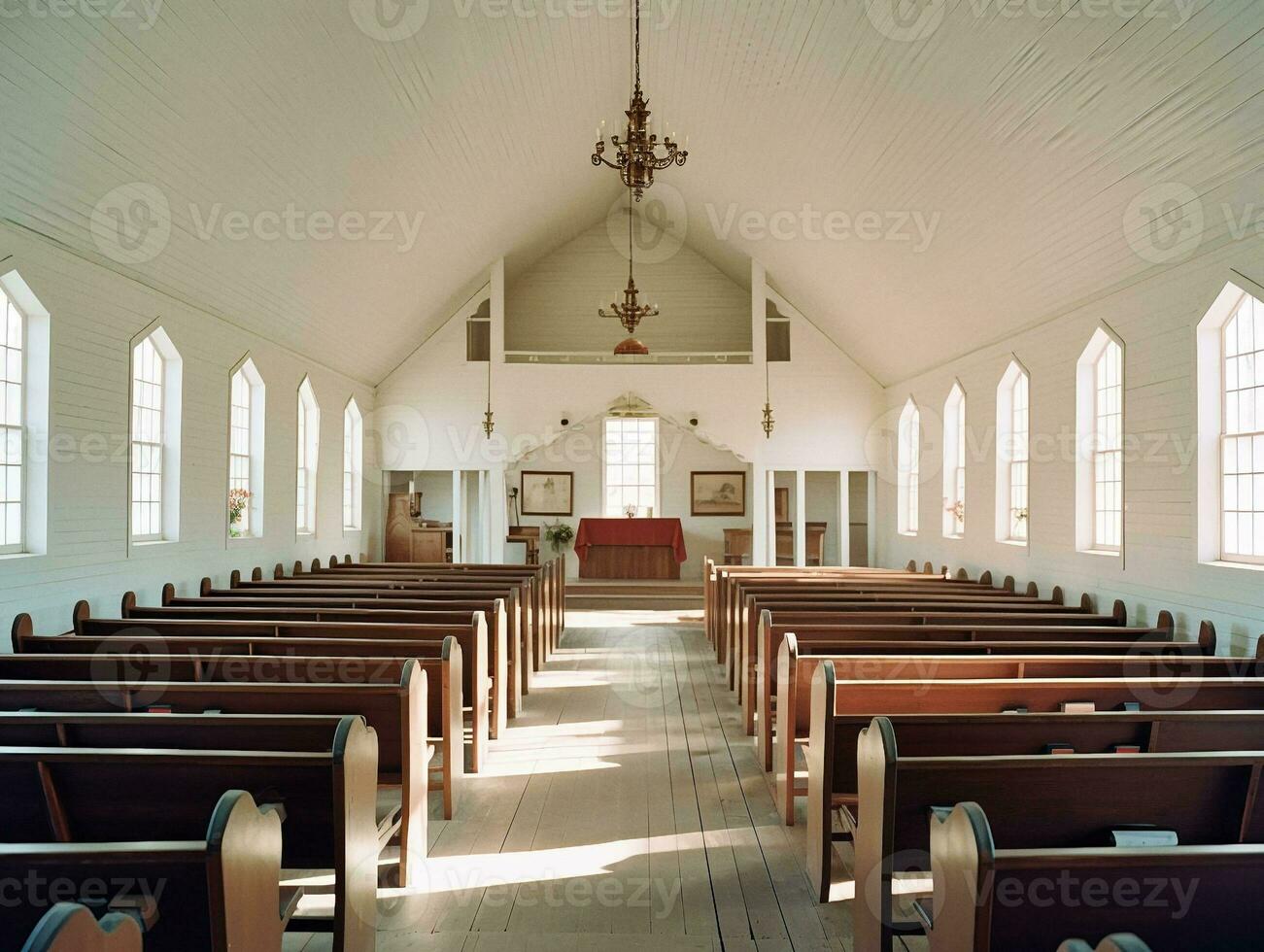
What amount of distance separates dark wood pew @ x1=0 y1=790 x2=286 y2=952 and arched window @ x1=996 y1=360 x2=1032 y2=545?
368 inches

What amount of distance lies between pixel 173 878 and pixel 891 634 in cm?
481

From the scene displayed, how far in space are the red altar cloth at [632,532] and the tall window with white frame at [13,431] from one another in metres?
10.5

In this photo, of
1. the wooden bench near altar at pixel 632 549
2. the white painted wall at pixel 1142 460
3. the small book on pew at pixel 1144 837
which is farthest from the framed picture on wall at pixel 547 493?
the small book on pew at pixel 1144 837

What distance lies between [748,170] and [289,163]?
19.1 feet

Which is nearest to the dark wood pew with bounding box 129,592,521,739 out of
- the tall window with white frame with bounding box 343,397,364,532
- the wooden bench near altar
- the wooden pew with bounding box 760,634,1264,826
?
the wooden pew with bounding box 760,634,1264,826

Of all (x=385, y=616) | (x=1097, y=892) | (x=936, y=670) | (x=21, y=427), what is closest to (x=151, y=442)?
(x=21, y=427)

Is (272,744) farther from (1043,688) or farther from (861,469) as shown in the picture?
(861,469)

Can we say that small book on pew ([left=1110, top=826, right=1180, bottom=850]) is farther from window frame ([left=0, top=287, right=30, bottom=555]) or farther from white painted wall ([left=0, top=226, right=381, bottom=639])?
window frame ([left=0, top=287, right=30, bottom=555])

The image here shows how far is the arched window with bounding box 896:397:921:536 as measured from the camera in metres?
13.9

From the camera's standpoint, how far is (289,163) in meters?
8.05

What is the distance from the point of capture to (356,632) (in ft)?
19.8

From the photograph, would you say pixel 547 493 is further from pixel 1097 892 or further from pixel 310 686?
pixel 1097 892

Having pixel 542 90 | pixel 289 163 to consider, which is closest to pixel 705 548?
pixel 542 90

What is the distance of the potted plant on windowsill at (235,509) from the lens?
995cm
